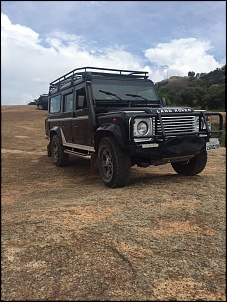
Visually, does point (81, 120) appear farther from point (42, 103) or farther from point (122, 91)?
point (42, 103)

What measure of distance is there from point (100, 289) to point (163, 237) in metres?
1.05

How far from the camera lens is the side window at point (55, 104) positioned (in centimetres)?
874

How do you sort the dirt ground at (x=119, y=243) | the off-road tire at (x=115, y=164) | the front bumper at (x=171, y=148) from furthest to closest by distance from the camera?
the off-road tire at (x=115, y=164), the front bumper at (x=171, y=148), the dirt ground at (x=119, y=243)

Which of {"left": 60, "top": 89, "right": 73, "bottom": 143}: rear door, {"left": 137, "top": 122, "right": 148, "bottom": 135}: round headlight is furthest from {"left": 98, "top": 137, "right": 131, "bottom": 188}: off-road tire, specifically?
{"left": 60, "top": 89, "right": 73, "bottom": 143}: rear door

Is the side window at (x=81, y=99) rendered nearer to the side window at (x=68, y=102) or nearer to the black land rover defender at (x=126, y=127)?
the black land rover defender at (x=126, y=127)

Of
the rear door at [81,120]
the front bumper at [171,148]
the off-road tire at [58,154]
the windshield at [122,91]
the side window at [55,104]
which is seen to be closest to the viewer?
the front bumper at [171,148]

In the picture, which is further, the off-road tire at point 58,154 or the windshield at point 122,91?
the off-road tire at point 58,154

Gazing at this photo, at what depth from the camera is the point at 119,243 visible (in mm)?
3004

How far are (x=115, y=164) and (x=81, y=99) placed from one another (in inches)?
88.4

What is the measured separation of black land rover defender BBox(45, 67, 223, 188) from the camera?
5.20 metres

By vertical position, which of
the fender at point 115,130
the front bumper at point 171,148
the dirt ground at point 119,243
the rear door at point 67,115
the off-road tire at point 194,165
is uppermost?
the rear door at point 67,115

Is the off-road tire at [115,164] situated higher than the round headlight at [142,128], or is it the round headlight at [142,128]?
the round headlight at [142,128]

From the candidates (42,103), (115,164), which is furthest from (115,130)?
(42,103)

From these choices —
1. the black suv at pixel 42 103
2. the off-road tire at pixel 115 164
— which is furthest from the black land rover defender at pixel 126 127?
the black suv at pixel 42 103
